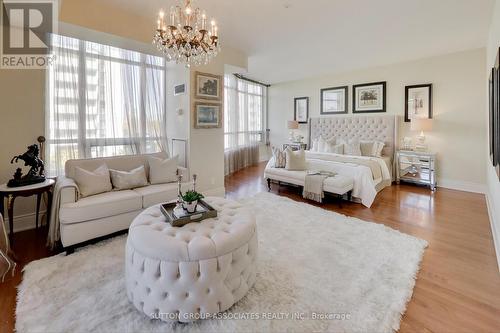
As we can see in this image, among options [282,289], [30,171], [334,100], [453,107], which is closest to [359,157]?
[453,107]

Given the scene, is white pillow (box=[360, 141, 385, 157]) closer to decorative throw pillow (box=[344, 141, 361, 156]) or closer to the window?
decorative throw pillow (box=[344, 141, 361, 156])

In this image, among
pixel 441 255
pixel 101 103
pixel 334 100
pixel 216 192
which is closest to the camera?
pixel 441 255

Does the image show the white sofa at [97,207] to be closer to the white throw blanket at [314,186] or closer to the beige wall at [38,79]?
the beige wall at [38,79]

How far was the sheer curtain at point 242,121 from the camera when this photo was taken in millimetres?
6871

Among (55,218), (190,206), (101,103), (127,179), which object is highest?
(101,103)

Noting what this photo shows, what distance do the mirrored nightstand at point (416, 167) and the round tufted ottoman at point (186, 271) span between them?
4933 millimetres

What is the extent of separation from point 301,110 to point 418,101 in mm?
3117

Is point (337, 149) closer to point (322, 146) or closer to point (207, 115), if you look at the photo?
point (322, 146)

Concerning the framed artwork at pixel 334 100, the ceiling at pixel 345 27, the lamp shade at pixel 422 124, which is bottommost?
the lamp shade at pixel 422 124

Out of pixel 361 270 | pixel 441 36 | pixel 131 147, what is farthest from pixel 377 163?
pixel 131 147

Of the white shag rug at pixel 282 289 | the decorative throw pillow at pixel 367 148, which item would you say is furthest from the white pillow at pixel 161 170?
the decorative throw pillow at pixel 367 148

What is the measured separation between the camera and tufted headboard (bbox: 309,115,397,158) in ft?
18.8

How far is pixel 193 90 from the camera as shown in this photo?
420 centimetres

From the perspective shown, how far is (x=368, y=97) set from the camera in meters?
6.18
